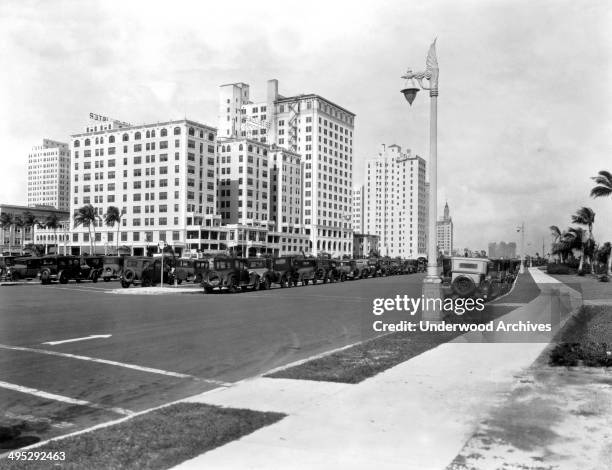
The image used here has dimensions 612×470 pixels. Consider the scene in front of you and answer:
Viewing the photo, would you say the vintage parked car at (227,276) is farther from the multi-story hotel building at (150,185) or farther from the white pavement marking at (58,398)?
the multi-story hotel building at (150,185)

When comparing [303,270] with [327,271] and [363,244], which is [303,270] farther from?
[363,244]

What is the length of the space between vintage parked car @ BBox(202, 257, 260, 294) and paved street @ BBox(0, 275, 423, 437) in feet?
29.0

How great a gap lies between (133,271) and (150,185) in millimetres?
77858

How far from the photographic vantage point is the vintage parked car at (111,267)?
4600 cm

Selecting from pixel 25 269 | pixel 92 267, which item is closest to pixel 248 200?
pixel 92 267

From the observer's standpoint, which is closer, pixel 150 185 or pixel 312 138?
pixel 150 185

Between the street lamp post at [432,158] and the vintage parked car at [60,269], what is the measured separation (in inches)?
1304

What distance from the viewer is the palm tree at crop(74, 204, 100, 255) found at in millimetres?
107125

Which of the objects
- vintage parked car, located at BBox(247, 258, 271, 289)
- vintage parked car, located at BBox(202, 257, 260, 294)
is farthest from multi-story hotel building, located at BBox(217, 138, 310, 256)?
vintage parked car, located at BBox(202, 257, 260, 294)

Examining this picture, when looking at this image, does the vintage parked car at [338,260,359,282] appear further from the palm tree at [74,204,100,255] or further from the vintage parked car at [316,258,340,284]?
the palm tree at [74,204,100,255]

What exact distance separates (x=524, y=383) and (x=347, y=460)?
411 cm

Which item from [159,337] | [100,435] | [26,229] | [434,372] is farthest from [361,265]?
[26,229]

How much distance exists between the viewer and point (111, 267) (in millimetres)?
46562

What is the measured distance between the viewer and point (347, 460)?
16.7ft
